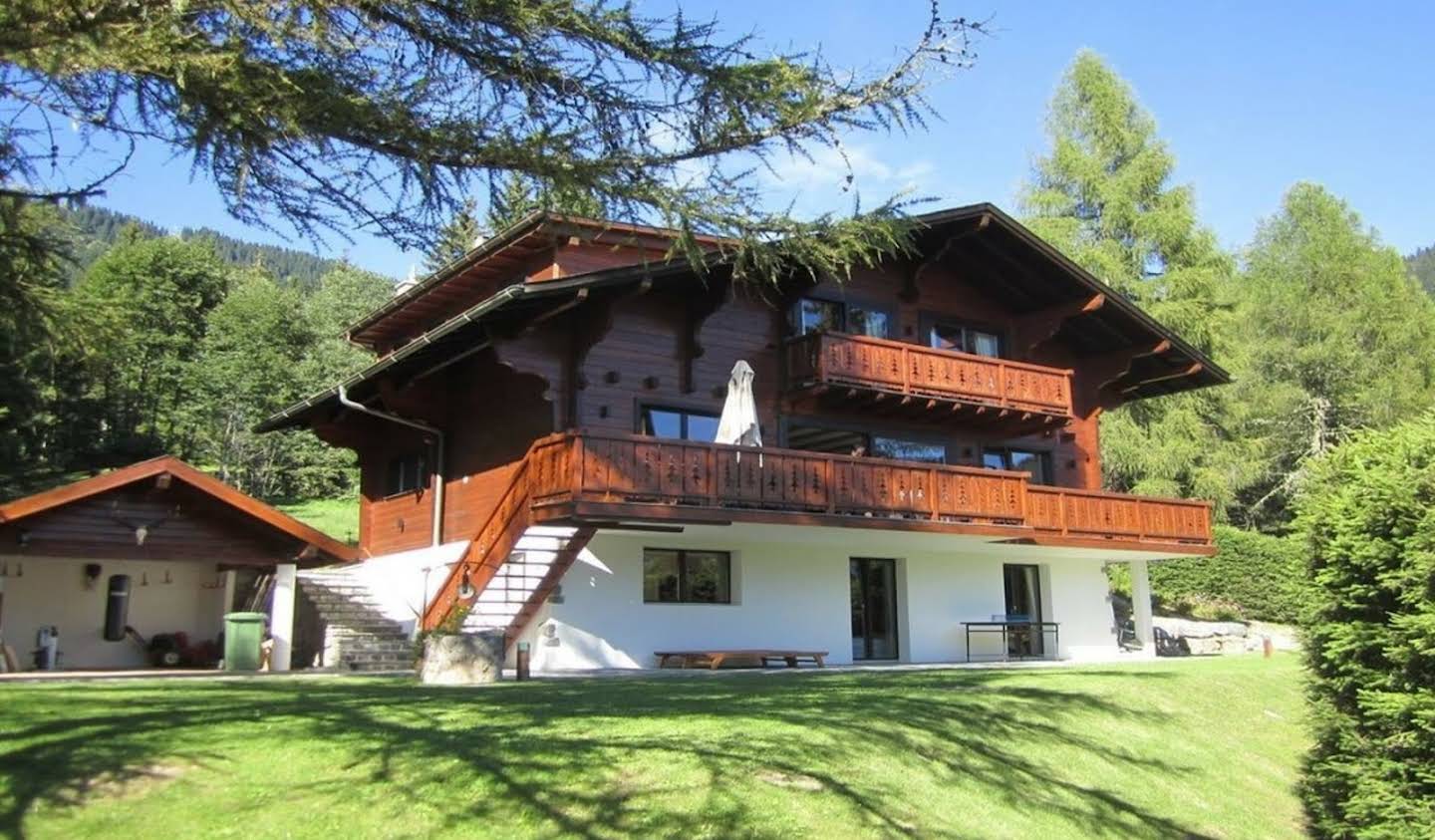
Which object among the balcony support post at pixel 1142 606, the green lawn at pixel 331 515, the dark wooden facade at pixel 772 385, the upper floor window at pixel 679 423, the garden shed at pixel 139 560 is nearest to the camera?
the garden shed at pixel 139 560

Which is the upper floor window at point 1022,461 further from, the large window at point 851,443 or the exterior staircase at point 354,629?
the exterior staircase at point 354,629

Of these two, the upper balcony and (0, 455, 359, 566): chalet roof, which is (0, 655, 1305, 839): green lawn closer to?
(0, 455, 359, 566): chalet roof

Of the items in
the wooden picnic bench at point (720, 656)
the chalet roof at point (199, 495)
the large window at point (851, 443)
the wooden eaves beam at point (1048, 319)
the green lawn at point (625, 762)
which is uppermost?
the wooden eaves beam at point (1048, 319)

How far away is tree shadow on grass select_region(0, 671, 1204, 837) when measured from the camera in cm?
666

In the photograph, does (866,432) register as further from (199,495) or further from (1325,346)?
(1325,346)

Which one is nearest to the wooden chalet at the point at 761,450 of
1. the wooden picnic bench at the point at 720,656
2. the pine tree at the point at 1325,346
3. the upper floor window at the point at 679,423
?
the upper floor window at the point at 679,423

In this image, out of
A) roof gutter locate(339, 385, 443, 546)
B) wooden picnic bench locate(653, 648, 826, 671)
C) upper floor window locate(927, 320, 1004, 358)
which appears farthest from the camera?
upper floor window locate(927, 320, 1004, 358)

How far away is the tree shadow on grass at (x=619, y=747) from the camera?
6.66 metres

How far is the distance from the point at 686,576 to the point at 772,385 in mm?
3851

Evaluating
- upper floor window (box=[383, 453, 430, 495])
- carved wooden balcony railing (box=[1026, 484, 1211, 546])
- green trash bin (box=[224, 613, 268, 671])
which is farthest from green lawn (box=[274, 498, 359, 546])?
carved wooden balcony railing (box=[1026, 484, 1211, 546])

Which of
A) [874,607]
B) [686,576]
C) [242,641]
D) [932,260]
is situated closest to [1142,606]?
[874,607]

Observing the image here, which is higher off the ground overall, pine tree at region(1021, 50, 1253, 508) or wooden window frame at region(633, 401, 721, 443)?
pine tree at region(1021, 50, 1253, 508)

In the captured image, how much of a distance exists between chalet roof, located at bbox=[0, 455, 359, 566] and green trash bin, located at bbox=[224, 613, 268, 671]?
1295 millimetres

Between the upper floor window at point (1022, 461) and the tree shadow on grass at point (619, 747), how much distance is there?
1232 centimetres
